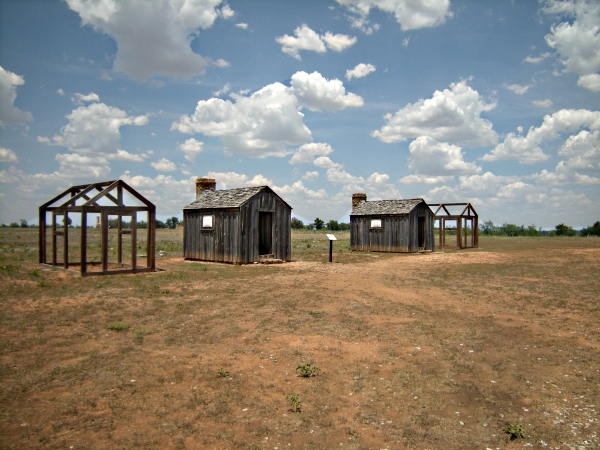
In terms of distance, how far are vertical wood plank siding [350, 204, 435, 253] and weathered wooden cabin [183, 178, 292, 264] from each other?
35.3 ft

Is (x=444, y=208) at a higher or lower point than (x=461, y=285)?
higher

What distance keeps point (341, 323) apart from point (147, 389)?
15.2 ft

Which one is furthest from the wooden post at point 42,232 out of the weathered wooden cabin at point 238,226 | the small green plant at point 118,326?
the small green plant at point 118,326

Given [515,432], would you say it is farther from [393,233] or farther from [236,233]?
[393,233]

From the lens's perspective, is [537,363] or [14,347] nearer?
[537,363]

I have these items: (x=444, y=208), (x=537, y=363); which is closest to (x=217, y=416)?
(x=537, y=363)

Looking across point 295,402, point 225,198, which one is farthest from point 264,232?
point 295,402

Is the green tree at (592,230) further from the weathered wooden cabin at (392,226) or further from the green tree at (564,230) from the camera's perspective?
the weathered wooden cabin at (392,226)

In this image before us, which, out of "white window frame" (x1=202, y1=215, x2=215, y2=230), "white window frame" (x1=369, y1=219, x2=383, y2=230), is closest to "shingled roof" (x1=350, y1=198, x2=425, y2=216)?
"white window frame" (x1=369, y1=219, x2=383, y2=230)

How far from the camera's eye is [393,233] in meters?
31.2

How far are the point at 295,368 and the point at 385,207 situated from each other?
87.6ft

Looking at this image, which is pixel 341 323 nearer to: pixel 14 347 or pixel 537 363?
pixel 537 363

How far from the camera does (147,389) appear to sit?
5867 millimetres

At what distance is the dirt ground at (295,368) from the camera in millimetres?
4832
